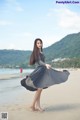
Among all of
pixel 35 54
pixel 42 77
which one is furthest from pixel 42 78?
pixel 35 54

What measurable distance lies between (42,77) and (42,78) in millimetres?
21

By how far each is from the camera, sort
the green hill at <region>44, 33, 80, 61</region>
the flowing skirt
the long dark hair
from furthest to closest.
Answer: the green hill at <region>44, 33, 80, 61</region>
the long dark hair
the flowing skirt

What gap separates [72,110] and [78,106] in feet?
2.04

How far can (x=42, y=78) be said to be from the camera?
7410 mm

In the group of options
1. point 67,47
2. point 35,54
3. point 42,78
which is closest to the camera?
point 42,78

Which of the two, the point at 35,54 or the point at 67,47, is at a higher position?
the point at 67,47

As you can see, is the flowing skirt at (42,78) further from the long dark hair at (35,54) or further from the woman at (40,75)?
the long dark hair at (35,54)

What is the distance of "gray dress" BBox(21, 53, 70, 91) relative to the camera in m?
7.36

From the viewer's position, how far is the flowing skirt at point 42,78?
24.1ft

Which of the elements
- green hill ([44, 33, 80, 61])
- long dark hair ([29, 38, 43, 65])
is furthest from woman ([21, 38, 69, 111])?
green hill ([44, 33, 80, 61])

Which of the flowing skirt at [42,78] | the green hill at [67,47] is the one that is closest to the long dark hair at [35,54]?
the flowing skirt at [42,78]

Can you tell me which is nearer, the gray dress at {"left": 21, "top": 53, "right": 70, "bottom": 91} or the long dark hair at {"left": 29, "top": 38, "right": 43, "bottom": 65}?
the gray dress at {"left": 21, "top": 53, "right": 70, "bottom": 91}

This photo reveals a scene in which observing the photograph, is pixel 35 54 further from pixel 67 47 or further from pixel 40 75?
pixel 67 47

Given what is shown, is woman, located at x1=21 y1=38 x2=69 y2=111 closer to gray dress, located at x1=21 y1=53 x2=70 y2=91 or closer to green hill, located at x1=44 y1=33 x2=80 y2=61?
gray dress, located at x1=21 y1=53 x2=70 y2=91
